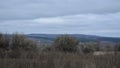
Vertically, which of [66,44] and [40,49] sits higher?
[66,44]

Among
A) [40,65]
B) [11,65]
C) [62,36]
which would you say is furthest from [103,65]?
[62,36]

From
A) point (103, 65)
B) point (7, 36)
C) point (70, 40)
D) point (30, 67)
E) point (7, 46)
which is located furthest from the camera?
point (70, 40)

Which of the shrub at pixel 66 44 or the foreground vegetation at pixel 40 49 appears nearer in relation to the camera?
the foreground vegetation at pixel 40 49

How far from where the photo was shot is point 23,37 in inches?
1416

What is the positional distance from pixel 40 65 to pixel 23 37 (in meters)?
22.2

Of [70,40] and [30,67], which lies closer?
[30,67]

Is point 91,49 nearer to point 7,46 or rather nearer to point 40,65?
point 7,46

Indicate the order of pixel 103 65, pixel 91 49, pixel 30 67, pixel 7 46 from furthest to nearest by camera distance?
pixel 91 49, pixel 7 46, pixel 103 65, pixel 30 67

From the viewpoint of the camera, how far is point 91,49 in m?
44.3

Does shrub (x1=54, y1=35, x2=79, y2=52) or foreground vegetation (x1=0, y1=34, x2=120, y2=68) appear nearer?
foreground vegetation (x1=0, y1=34, x2=120, y2=68)

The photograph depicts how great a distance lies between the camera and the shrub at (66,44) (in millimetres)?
36469

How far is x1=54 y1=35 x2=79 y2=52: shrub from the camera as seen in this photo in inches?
1436

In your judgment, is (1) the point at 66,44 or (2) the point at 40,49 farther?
(1) the point at 66,44

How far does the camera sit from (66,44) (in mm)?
36844
